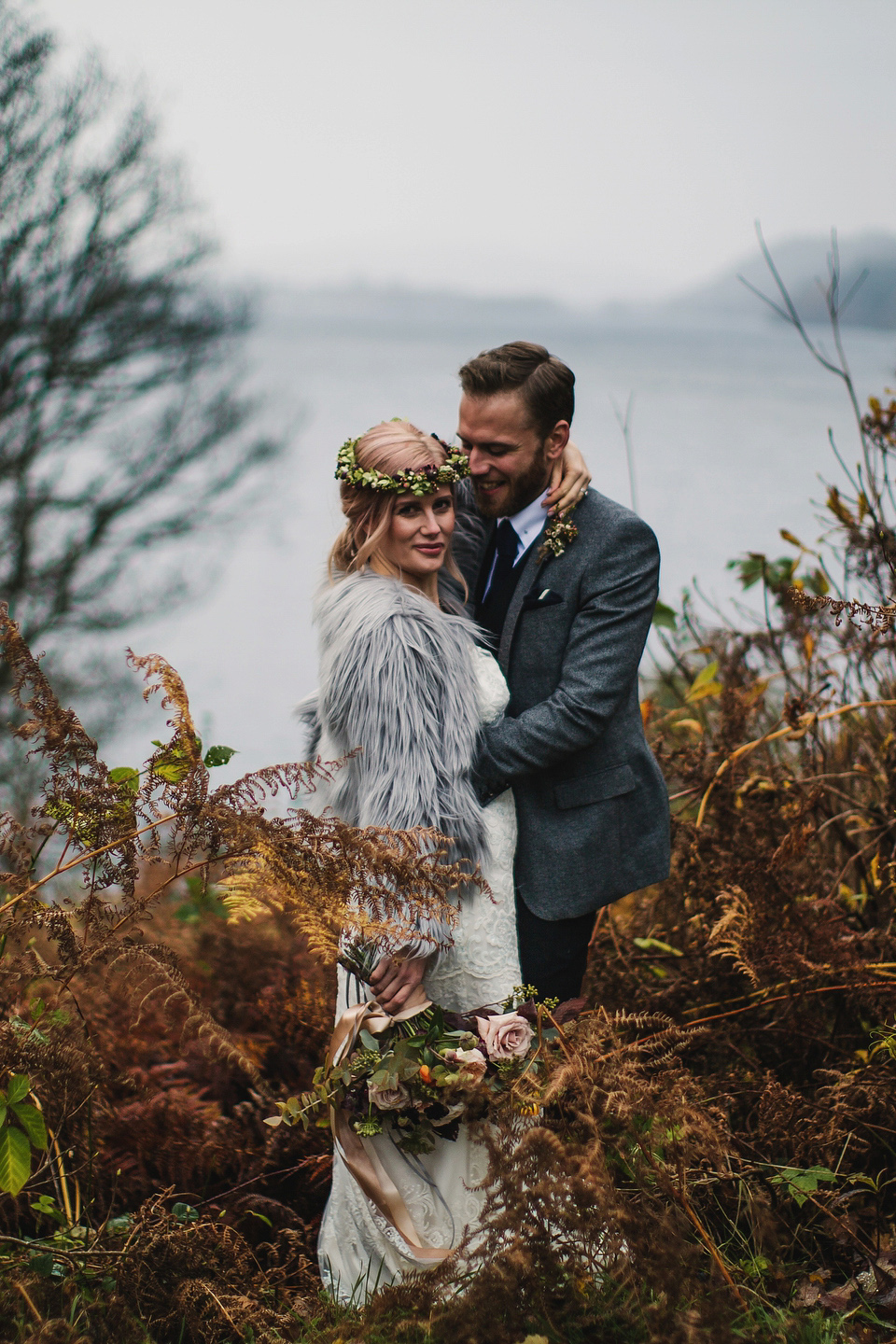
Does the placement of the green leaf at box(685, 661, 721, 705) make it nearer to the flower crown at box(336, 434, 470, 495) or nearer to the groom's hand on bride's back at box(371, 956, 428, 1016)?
the flower crown at box(336, 434, 470, 495)

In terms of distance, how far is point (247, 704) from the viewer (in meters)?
7.96

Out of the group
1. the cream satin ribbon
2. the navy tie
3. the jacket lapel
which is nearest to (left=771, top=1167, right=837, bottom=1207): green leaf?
the cream satin ribbon

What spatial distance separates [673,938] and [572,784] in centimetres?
122

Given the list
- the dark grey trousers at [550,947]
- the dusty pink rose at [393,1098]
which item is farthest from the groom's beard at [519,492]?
the dusty pink rose at [393,1098]

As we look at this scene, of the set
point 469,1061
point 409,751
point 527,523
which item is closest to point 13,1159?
point 469,1061

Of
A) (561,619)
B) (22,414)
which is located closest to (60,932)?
(561,619)

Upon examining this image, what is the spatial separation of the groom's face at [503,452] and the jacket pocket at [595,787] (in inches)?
30.4

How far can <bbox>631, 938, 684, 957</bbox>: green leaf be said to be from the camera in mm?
3461

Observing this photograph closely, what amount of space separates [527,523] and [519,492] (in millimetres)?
88

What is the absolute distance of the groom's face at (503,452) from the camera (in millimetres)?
2766

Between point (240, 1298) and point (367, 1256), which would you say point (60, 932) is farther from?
point (367, 1256)

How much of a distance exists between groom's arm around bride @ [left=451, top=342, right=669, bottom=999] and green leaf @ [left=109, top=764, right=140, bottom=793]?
0.84 meters

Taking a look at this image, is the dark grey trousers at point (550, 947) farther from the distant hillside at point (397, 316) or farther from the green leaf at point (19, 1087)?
the distant hillside at point (397, 316)

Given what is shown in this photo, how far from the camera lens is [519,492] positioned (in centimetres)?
282
